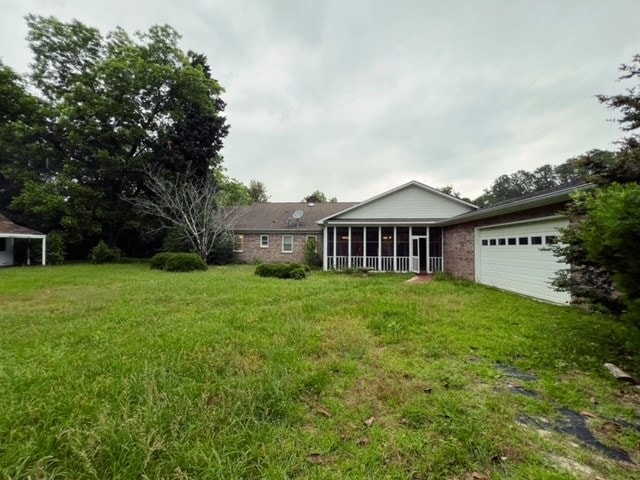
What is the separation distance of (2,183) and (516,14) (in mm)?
31716

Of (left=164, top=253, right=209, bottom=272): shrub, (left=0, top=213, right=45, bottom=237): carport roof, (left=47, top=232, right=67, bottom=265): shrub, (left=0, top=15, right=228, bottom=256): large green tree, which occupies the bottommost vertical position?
(left=164, top=253, right=209, bottom=272): shrub

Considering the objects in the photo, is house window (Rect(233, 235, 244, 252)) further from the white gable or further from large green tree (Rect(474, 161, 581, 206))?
large green tree (Rect(474, 161, 581, 206))

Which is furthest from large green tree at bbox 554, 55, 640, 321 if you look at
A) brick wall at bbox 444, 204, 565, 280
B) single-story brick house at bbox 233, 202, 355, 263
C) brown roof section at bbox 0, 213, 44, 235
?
brown roof section at bbox 0, 213, 44, 235

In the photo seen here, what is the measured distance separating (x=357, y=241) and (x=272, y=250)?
6.28 metres

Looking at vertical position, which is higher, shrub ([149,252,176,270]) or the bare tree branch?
the bare tree branch

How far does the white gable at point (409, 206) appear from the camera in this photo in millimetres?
16766

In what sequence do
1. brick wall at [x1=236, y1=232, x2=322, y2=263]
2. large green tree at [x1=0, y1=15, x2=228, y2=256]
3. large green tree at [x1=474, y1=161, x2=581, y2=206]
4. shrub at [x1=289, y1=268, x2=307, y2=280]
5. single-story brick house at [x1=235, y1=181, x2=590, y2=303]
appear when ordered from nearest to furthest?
single-story brick house at [x1=235, y1=181, x2=590, y2=303], shrub at [x1=289, y1=268, x2=307, y2=280], large green tree at [x1=0, y1=15, x2=228, y2=256], brick wall at [x1=236, y1=232, x2=322, y2=263], large green tree at [x1=474, y1=161, x2=581, y2=206]

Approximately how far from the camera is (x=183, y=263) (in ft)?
48.5

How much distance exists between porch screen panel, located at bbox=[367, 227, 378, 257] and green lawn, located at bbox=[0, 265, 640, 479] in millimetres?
11633

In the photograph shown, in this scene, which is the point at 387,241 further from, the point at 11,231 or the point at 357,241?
the point at 11,231

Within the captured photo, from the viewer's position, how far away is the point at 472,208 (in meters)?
16.5

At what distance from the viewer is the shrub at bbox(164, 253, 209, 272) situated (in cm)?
1473

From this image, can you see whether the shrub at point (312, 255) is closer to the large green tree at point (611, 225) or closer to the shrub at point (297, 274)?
the shrub at point (297, 274)

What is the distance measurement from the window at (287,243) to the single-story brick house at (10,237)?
1406 cm
